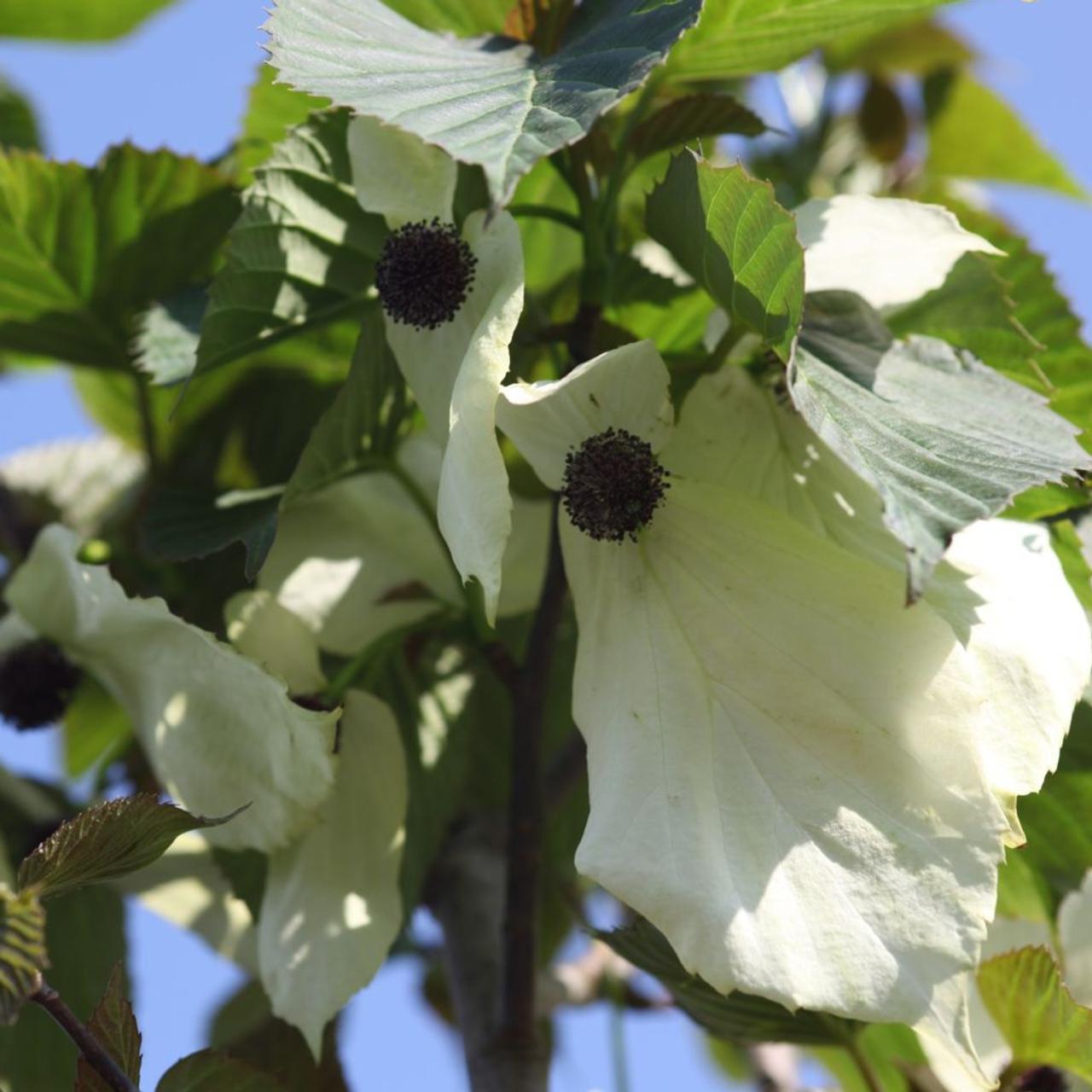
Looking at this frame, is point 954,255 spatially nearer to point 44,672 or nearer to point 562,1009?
point 44,672

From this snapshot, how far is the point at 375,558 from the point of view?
0.73m

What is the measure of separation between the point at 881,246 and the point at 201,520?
31 cm

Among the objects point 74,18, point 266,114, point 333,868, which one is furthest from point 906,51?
point 333,868

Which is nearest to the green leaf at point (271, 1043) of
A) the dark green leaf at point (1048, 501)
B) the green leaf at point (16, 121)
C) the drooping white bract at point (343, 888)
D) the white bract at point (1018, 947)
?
the drooping white bract at point (343, 888)

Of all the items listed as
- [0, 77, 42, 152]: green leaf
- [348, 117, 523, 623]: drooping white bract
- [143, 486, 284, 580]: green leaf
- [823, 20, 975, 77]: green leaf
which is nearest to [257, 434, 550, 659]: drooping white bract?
[143, 486, 284, 580]: green leaf

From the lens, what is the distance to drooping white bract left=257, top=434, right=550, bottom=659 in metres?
0.71

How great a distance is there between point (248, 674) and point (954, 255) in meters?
0.32

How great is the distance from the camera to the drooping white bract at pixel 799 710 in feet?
1.45

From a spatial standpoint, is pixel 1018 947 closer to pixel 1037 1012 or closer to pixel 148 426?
pixel 1037 1012

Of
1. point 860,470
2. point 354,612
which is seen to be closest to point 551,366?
point 354,612

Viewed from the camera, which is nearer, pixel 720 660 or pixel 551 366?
pixel 720 660

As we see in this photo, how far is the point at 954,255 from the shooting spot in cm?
62

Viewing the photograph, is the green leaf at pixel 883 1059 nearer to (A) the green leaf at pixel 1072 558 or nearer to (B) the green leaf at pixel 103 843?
(A) the green leaf at pixel 1072 558

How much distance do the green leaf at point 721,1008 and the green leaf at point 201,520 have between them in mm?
206
